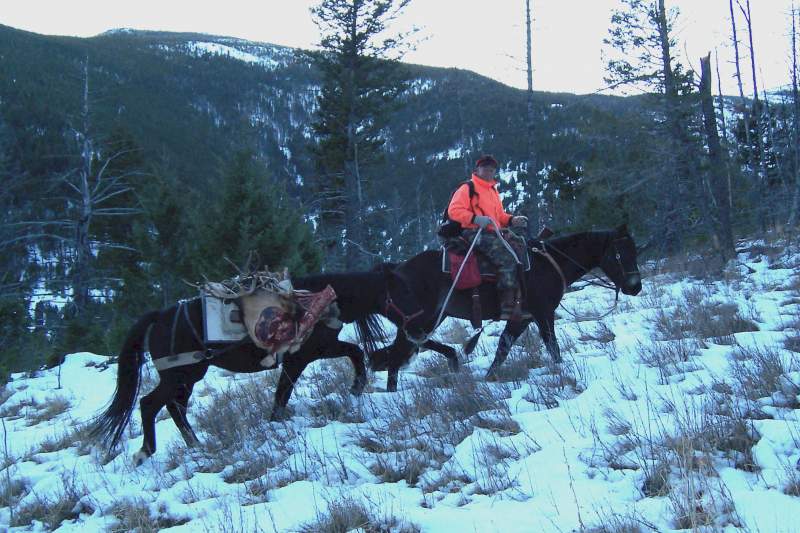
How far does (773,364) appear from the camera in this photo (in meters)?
4.29

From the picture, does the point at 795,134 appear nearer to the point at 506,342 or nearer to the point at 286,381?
the point at 506,342

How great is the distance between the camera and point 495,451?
12.4ft

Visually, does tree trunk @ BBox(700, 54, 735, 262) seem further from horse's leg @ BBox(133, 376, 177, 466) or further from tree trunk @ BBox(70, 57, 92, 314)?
tree trunk @ BBox(70, 57, 92, 314)

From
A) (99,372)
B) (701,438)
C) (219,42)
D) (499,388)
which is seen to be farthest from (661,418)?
(219,42)

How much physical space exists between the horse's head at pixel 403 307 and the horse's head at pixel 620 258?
2.18 meters

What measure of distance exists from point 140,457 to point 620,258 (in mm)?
5178

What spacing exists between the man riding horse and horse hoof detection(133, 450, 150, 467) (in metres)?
3.61

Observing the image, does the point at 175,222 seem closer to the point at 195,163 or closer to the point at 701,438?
the point at 701,438

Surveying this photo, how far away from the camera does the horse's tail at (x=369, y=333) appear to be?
236 inches

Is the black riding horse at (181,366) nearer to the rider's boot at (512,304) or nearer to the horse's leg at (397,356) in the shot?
the horse's leg at (397,356)

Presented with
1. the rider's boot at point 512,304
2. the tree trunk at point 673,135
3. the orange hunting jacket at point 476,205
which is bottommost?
the rider's boot at point 512,304

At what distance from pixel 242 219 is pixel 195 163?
196 feet

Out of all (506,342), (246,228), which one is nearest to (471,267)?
(506,342)

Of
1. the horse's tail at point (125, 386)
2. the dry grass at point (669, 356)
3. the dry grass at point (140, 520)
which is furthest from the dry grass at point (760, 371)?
the horse's tail at point (125, 386)
